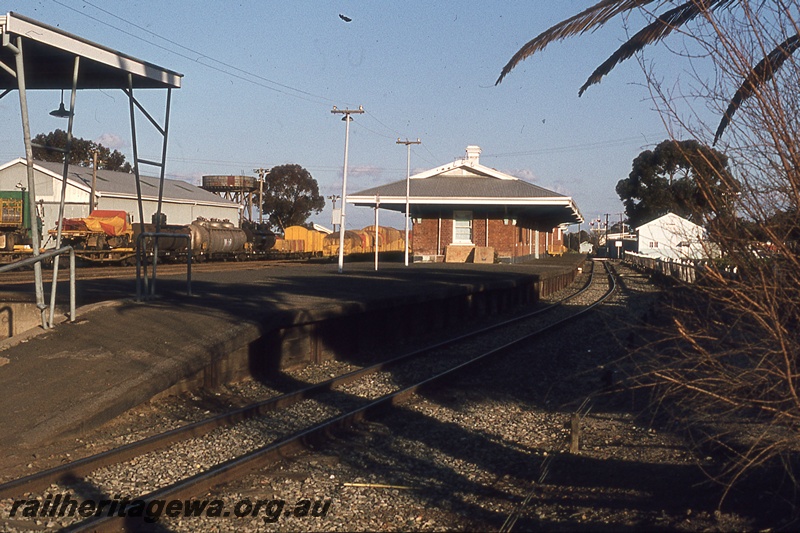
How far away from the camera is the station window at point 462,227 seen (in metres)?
37.8

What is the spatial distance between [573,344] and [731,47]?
458 inches

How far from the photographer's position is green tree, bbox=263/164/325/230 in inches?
3492

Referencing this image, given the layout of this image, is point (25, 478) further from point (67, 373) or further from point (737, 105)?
point (737, 105)

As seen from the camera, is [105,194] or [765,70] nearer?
[765,70]

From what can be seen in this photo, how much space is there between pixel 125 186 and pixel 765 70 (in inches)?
2162

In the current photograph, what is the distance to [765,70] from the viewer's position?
4.68 metres

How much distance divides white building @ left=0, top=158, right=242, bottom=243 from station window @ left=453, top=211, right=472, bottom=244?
2014cm

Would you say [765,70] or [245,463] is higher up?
[765,70]

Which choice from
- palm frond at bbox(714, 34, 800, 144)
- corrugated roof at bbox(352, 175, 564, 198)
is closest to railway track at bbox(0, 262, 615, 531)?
palm frond at bbox(714, 34, 800, 144)

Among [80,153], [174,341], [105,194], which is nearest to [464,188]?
[105,194]

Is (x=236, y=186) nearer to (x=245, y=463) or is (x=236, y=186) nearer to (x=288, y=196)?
(x=288, y=196)

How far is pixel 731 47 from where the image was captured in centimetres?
472

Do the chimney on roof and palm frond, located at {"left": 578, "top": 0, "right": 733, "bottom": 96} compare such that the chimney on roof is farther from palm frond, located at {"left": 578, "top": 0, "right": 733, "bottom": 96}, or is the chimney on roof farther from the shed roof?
palm frond, located at {"left": 578, "top": 0, "right": 733, "bottom": 96}

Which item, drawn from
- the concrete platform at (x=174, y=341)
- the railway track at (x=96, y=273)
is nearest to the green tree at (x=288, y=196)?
the railway track at (x=96, y=273)
